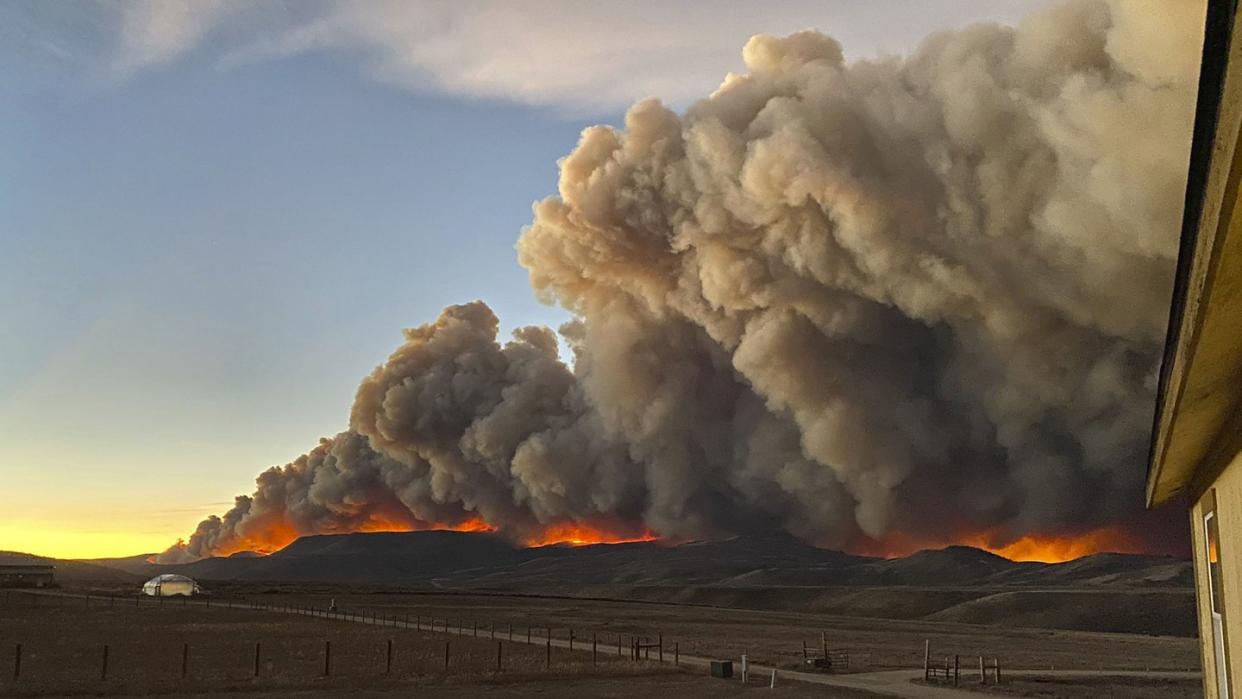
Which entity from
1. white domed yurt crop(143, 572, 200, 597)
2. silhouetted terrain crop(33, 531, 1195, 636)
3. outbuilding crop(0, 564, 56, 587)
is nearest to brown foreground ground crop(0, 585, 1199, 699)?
silhouetted terrain crop(33, 531, 1195, 636)

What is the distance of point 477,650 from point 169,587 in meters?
63.3

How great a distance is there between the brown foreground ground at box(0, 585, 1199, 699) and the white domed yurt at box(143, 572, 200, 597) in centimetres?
1354

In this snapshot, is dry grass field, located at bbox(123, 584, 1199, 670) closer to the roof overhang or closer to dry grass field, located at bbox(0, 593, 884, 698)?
dry grass field, located at bbox(0, 593, 884, 698)

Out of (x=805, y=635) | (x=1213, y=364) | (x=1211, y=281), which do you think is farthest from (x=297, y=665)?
(x=1211, y=281)

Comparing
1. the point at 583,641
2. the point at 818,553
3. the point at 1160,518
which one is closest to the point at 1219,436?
the point at 583,641

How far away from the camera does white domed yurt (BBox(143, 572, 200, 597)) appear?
92625 mm

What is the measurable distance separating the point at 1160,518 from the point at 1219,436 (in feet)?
458

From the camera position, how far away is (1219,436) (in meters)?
6.18

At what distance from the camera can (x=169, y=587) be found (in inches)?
3693

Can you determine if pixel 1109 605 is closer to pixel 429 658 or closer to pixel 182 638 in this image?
pixel 429 658

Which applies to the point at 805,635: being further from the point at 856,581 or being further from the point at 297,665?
the point at 856,581

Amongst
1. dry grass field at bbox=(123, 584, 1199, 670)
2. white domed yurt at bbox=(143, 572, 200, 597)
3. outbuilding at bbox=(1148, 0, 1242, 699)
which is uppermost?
outbuilding at bbox=(1148, 0, 1242, 699)

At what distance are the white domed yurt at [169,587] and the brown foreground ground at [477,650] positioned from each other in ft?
44.4

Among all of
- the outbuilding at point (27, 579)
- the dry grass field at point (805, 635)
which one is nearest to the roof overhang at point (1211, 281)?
the dry grass field at point (805, 635)
